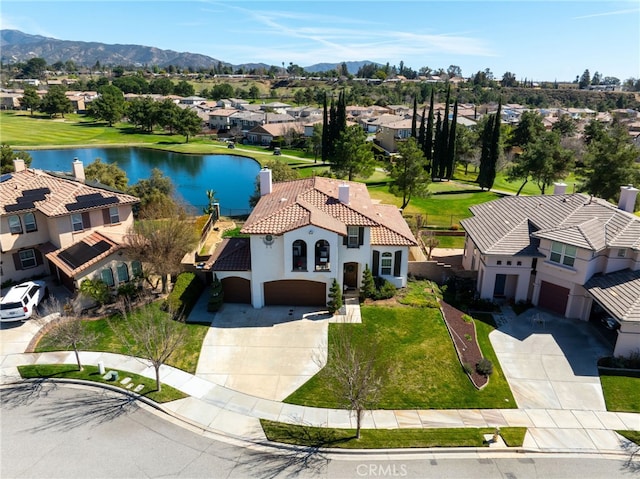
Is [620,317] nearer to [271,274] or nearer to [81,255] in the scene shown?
[271,274]

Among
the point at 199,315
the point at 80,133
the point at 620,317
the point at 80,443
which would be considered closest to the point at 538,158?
the point at 620,317

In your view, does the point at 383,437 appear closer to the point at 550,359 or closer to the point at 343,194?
the point at 550,359

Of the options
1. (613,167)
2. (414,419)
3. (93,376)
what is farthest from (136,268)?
(613,167)

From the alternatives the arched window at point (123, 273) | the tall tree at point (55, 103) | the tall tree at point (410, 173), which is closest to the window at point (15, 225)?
the arched window at point (123, 273)

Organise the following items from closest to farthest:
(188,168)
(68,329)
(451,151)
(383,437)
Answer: (383,437) → (68,329) → (451,151) → (188,168)

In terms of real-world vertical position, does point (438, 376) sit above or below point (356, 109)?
below

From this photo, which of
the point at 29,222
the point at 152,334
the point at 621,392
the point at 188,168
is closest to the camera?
the point at 152,334
